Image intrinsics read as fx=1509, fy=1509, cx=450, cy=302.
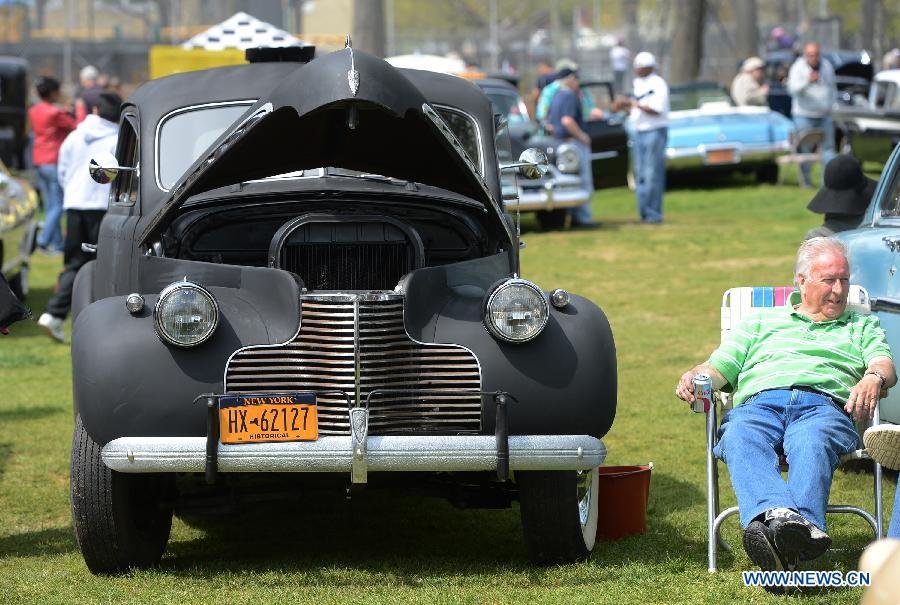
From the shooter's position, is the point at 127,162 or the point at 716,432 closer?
the point at 716,432

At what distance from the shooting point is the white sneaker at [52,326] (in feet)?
37.2

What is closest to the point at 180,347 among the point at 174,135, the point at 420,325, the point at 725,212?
the point at 420,325

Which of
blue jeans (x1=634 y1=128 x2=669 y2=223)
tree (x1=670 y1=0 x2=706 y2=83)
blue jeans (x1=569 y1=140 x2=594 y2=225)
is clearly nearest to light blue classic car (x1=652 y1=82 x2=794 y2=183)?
blue jeans (x1=569 y1=140 x2=594 y2=225)

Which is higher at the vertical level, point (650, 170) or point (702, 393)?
point (702, 393)

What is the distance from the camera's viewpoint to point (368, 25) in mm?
27344

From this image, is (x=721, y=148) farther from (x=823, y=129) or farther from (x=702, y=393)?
(x=702, y=393)

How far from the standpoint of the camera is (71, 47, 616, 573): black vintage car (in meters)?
5.38

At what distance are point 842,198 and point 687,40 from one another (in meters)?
22.9

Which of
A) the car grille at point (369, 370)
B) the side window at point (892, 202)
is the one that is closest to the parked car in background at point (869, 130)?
the side window at point (892, 202)

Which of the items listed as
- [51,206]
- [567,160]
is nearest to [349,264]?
[567,160]

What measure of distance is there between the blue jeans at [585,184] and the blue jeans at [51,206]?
20.4 feet

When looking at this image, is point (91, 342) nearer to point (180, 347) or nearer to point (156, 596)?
point (180, 347)

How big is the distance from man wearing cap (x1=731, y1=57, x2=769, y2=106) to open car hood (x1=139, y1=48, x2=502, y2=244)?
19.4m

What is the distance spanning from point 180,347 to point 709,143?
1709cm
